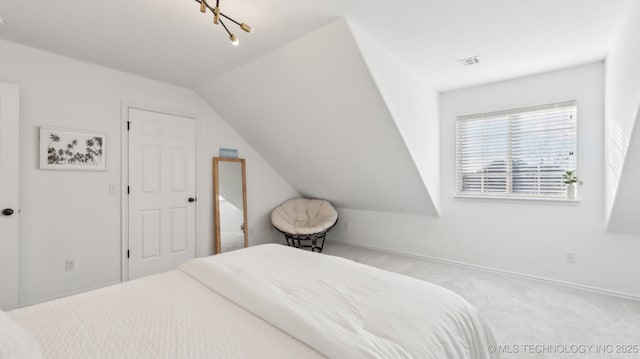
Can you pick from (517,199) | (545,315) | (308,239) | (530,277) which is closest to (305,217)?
(308,239)

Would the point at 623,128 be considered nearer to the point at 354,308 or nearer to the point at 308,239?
the point at 354,308

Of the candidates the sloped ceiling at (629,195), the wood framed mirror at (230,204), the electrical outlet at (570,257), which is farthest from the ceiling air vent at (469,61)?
the wood framed mirror at (230,204)

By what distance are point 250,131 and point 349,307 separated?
3.30m

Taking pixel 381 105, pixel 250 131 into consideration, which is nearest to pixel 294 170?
pixel 250 131

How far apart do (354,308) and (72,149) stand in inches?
124

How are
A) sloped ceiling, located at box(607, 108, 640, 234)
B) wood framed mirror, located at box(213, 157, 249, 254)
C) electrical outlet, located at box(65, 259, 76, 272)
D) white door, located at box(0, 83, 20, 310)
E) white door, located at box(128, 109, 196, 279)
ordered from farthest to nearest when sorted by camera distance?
wood framed mirror, located at box(213, 157, 249, 254) → white door, located at box(128, 109, 196, 279) → electrical outlet, located at box(65, 259, 76, 272) → white door, located at box(0, 83, 20, 310) → sloped ceiling, located at box(607, 108, 640, 234)

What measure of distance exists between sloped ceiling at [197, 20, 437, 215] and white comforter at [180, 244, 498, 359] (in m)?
1.72

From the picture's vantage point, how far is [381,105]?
2.74 meters

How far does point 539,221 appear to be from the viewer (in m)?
3.14

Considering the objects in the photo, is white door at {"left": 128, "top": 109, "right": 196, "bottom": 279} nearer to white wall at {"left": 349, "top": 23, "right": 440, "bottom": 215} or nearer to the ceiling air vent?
white wall at {"left": 349, "top": 23, "right": 440, "bottom": 215}

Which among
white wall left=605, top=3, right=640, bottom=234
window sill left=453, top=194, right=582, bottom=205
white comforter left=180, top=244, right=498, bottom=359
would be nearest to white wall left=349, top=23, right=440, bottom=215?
window sill left=453, top=194, right=582, bottom=205

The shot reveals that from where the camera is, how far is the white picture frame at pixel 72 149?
104 inches

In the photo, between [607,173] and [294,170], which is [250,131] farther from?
[607,173]

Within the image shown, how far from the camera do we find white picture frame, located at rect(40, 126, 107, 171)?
263 cm
